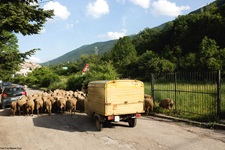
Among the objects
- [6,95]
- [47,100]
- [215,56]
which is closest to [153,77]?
[47,100]

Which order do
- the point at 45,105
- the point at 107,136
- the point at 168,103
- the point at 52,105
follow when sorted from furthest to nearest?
1. the point at 52,105
2. the point at 45,105
3. the point at 168,103
4. the point at 107,136

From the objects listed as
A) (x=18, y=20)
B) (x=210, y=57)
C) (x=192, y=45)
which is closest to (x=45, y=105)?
(x=18, y=20)

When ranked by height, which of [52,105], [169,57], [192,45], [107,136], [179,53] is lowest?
[107,136]

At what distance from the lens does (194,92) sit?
12492 millimetres

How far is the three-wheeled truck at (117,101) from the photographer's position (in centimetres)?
1012

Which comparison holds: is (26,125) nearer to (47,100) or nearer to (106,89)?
(47,100)

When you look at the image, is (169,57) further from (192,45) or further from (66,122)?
(66,122)

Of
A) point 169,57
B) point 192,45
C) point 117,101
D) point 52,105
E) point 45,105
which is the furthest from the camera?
point 192,45

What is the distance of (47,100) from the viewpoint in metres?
14.9

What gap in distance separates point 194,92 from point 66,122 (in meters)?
6.15

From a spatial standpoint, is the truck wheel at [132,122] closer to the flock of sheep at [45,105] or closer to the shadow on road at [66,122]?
the shadow on road at [66,122]

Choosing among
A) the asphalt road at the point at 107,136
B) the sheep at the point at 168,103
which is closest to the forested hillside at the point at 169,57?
the sheep at the point at 168,103

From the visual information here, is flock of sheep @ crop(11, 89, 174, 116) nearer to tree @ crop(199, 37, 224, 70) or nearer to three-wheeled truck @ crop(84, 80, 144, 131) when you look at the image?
three-wheeled truck @ crop(84, 80, 144, 131)

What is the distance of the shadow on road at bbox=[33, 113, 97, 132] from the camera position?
1123cm
